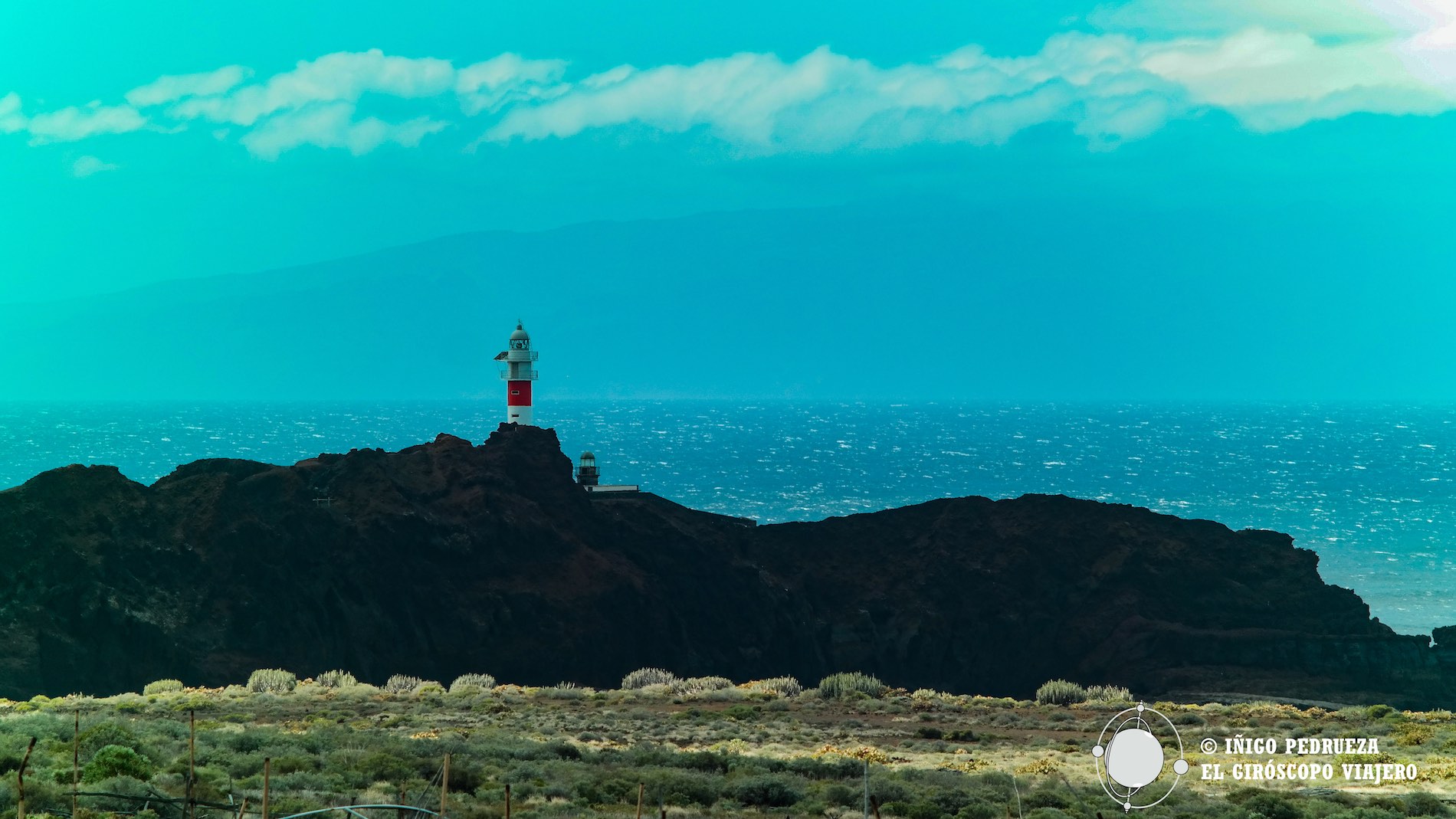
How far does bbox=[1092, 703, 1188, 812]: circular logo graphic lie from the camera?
18.1m

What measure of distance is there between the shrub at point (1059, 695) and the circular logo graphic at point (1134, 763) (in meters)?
6.39

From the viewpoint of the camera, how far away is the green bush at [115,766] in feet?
51.7

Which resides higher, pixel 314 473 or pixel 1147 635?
pixel 314 473

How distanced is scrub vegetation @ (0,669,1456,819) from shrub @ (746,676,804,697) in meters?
0.62

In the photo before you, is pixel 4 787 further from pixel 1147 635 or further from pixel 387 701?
pixel 1147 635

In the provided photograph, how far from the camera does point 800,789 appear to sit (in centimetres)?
1772

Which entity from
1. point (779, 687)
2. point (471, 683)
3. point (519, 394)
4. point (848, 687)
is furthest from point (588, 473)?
point (848, 687)

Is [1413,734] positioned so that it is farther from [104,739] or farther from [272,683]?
[272,683]

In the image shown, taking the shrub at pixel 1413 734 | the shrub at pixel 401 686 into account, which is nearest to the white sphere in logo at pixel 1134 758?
the shrub at pixel 1413 734

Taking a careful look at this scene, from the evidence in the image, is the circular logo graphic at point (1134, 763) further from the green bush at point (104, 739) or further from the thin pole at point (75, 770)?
the green bush at point (104, 739)

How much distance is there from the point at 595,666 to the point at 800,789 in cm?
3154

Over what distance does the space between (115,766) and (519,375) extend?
48153 mm

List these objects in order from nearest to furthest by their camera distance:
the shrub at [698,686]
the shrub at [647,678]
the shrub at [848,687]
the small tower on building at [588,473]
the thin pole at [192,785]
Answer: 1. the thin pole at [192,785]
2. the shrub at [848,687]
3. the shrub at [698,686]
4. the shrub at [647,678]
5. the small tower on building at [588,473]

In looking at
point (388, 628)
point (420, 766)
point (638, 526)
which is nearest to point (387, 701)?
point (420, 766)
